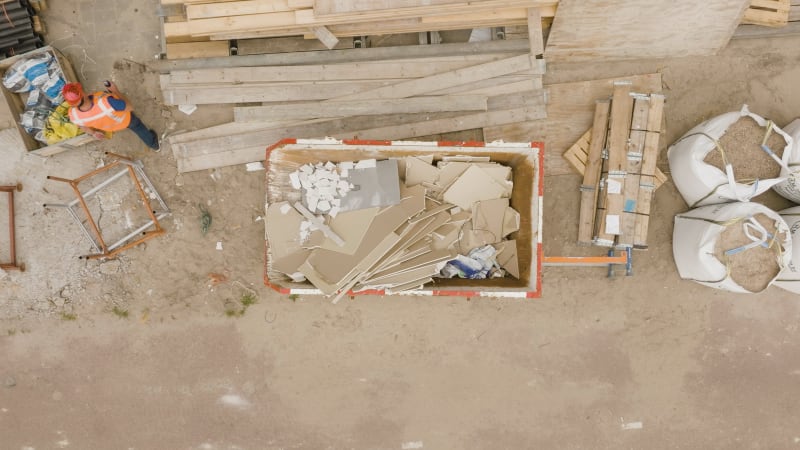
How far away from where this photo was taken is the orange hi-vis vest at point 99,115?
15.3 feet

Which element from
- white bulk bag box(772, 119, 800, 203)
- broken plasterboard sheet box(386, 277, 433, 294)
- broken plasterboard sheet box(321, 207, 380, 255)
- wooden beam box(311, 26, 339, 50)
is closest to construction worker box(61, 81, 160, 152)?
wooden beam box(311, 26, 339, 50)

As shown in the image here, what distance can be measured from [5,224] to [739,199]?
26.5 feet

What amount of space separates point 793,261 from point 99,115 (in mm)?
7178

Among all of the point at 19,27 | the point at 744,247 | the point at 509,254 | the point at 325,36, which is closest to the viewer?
the point at 744,247

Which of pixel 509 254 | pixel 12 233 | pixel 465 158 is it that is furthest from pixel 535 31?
pixel 12 233

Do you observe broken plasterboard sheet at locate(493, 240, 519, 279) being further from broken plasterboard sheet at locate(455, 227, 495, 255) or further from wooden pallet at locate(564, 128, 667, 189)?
wooden pallet at locate(564, 128, 667, 189)

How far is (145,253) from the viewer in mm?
5633

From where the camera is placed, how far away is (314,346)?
571 centimetres


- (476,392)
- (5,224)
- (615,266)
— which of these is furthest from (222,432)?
(615,266)

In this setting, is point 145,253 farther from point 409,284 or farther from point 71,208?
point 409,284

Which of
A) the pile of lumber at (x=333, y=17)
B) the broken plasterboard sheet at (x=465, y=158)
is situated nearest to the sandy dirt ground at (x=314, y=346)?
the pile of lumber at (x=333, y=17)

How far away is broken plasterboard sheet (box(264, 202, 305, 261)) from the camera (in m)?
4.77

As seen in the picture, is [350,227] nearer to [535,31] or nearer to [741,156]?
[535,31]

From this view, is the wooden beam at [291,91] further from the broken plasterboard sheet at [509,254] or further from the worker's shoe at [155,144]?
the broken plasterboard sheet at [509,254]
